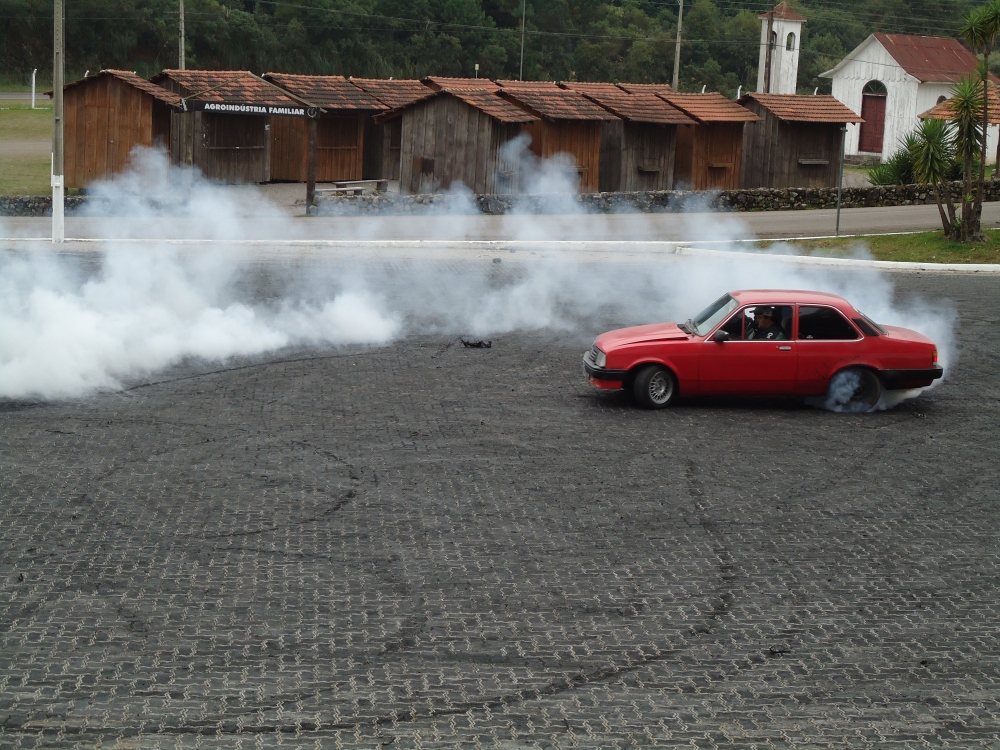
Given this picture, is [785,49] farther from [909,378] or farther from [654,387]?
[654,387]

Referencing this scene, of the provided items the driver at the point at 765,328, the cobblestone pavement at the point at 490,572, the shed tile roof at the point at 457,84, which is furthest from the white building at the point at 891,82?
the cobblestone pavement at the point at 490,572

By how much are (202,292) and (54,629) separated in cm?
1189

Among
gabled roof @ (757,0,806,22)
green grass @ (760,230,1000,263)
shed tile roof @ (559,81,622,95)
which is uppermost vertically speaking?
gabled roof @ (757,0,806,22)

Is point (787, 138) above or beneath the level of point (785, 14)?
beneath

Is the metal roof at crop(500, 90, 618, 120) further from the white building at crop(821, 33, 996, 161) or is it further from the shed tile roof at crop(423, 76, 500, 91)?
the white building at crop(821, 33, 996, 161)

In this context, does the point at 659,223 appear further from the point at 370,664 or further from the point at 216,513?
the point at 370,664

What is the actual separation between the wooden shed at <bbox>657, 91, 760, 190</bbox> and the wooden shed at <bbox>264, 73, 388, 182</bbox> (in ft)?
33.0

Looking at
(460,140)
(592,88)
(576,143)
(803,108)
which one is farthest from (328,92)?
(803,108)

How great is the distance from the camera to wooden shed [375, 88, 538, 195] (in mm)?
32000

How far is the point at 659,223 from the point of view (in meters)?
30.0

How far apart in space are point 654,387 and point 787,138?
2809 cm

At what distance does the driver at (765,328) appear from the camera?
13219 mm

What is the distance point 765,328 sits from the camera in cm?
1327

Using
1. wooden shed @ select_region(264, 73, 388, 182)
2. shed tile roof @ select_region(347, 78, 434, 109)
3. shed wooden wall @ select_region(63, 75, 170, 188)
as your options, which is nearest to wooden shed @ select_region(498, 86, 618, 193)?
shed tile roof @ select_region(347, 78, 434, 109)
